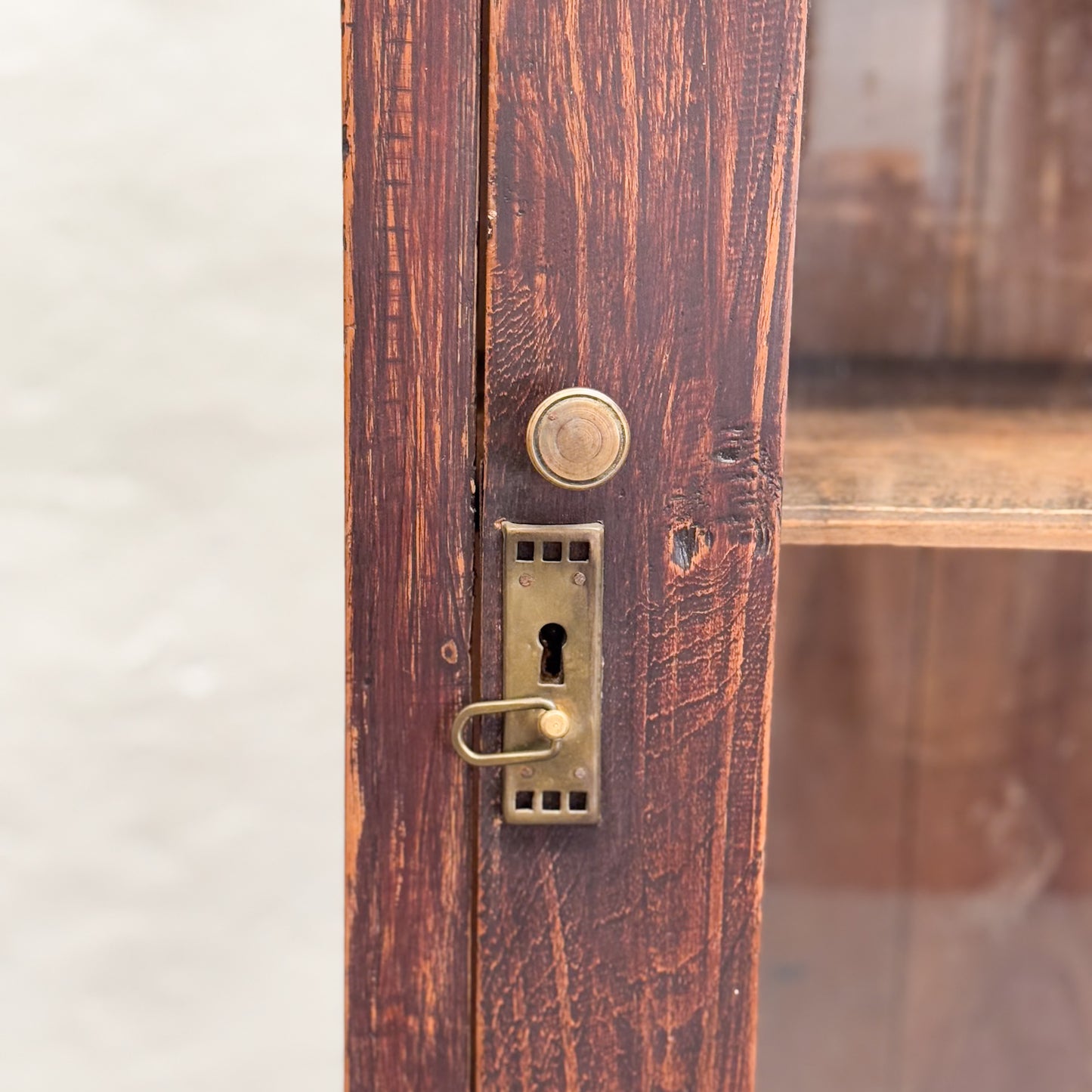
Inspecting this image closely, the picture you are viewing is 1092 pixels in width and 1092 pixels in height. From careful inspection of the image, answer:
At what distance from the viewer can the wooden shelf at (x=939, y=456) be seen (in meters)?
0.45

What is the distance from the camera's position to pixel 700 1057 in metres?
0.45

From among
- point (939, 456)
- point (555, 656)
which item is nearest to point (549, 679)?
point (555, 656)

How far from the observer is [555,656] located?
1.41ft

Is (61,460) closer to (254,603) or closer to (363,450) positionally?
(254,603)

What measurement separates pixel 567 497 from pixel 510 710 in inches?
3.4

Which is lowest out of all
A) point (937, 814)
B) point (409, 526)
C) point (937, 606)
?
point (937, 814)

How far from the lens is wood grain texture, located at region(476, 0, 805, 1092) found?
15.6 inches

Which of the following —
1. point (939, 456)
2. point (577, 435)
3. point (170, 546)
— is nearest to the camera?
point (577, 435)

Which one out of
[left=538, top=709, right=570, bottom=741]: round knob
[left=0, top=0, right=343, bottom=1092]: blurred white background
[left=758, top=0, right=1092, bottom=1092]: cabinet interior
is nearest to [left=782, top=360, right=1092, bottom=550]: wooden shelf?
[left=758, top=0, right=1092, bottom=1092]: cabinet interior

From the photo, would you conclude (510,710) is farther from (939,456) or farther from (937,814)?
(937,814)

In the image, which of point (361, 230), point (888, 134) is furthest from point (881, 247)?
point (361, 230)

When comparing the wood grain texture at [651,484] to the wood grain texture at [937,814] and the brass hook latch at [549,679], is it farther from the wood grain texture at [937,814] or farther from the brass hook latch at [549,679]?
the wood grain texture at [937,814]

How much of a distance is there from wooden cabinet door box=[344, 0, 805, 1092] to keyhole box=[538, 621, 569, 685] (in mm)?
18

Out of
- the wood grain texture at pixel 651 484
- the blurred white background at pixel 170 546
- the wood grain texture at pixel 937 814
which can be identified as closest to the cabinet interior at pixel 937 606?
the wood grain texture at pixel 937 814
